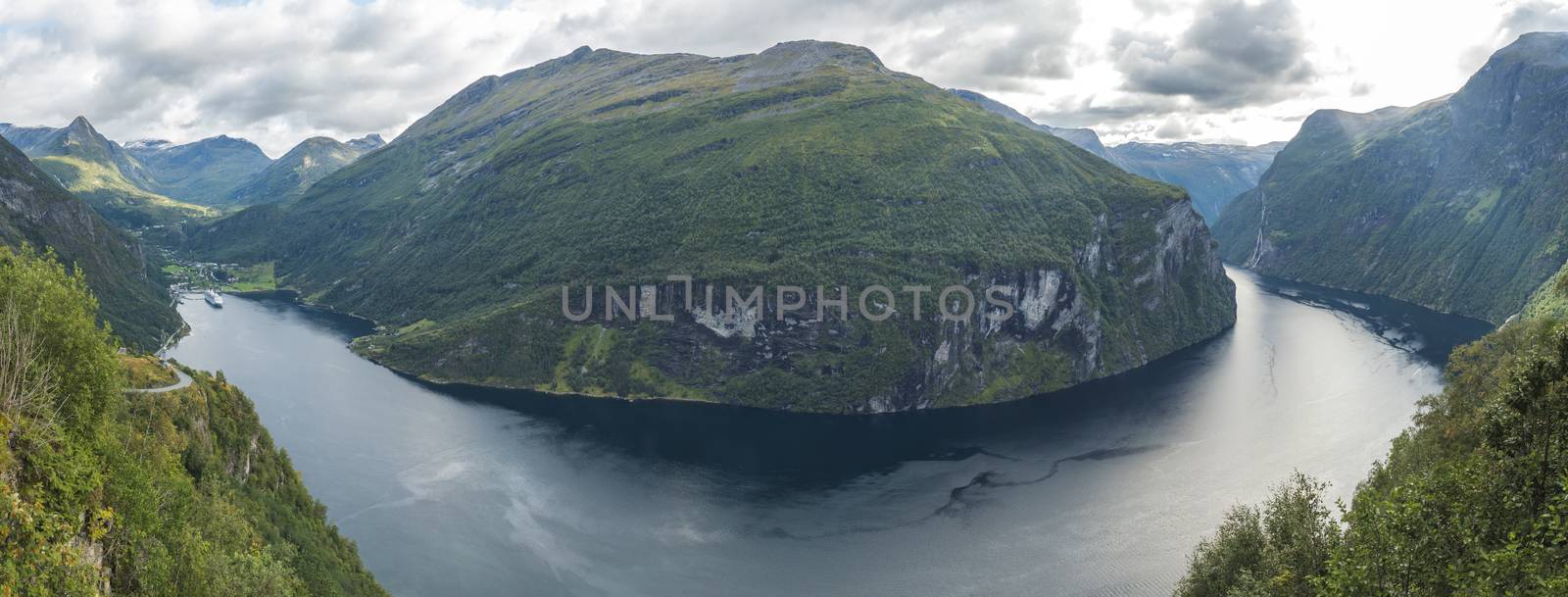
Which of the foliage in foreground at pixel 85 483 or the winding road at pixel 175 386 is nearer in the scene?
the foliage in foreground at pixel 85 483

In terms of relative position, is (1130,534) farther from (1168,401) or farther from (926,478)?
(1168,401)

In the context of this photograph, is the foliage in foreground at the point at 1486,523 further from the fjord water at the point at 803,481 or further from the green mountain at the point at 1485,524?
the fjord water at the point at 803,481

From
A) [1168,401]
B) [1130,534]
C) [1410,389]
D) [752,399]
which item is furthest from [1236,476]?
[752,399]

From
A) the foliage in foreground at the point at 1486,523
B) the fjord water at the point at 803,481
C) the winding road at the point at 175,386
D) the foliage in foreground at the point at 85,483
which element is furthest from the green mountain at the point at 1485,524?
the winding road at the point at 175,386

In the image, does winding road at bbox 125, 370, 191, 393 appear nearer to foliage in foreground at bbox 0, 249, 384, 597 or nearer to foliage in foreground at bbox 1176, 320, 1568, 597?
foliage in foreground at bbox 0, 249, 384, 597

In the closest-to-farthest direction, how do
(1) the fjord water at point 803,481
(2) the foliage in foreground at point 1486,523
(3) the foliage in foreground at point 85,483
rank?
(3) the foliage in foreground at point 85,483, (2) the foliage in foreground at point 1486,523, (1) the fjord water at point 803,481

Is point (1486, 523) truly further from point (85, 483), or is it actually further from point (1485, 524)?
point (85, 483)

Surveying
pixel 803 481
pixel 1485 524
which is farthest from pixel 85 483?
pixel 803 481
